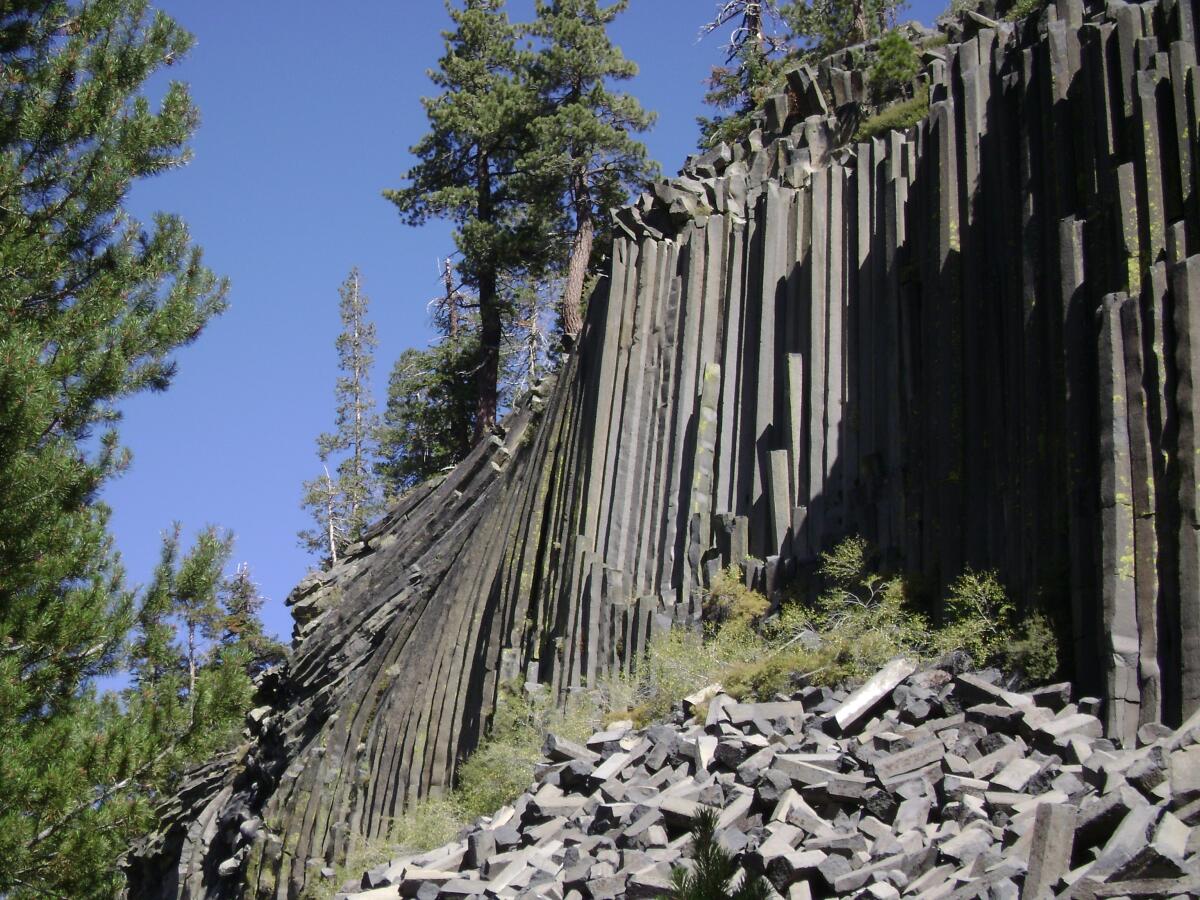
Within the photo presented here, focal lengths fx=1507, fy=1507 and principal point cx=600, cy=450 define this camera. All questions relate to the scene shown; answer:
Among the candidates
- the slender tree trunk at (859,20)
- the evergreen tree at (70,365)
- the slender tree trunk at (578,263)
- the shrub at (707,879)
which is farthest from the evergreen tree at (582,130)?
the shrub at (707,879)

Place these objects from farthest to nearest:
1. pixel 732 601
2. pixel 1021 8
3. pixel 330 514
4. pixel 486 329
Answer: pixel 330 514 → pixel 486 329 → pixel 1021 8 → pixel 732 601

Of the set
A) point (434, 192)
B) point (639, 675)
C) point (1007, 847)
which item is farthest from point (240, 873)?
point (434, 192)

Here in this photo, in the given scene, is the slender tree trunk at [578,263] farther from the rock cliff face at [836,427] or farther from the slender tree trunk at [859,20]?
the slender tree trunk at [859,20]

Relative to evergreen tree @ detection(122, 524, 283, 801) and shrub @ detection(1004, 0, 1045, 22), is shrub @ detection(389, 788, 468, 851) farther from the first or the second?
shrub @ detection(1004, 0, 1045, 22)

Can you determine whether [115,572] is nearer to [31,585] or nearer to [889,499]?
[31,585]

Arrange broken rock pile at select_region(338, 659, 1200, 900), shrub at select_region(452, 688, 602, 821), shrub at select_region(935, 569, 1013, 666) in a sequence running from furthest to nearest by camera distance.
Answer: shrub at select_region(452, 688, 602, 821), shrub at select_region(935, 569, 1013, 666), broken rock pile at select_region(338, 659, 1200, 900)

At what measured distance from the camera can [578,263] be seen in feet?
84.6

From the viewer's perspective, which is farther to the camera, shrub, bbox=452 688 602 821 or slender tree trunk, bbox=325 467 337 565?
slender tree trunk, bbox=325 467 337 565

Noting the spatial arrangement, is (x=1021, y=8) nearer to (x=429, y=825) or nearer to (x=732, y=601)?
(x=732, y=601)

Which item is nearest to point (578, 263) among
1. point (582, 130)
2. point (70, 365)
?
point (582, 130)

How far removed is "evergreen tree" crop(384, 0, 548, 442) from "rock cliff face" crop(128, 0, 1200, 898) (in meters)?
7.72

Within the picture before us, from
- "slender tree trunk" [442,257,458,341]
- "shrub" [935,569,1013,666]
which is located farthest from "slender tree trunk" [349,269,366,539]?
"shrub" [935,569,1013,666]

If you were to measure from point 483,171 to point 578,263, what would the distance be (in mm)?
4698

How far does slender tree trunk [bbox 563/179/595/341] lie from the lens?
24219 millimetres
